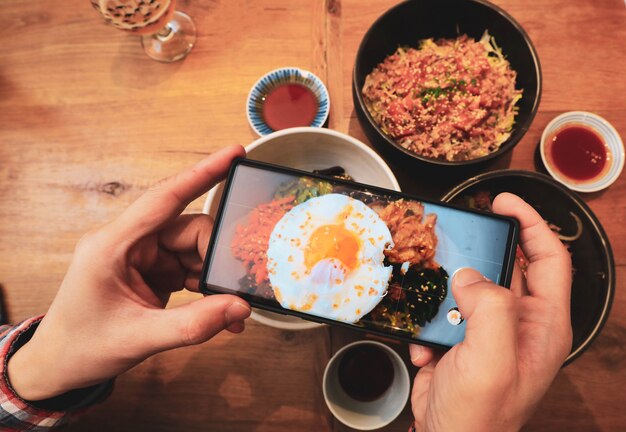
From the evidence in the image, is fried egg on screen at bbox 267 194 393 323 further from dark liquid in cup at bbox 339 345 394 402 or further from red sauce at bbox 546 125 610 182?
red sauce at bbox 546 125 610 182

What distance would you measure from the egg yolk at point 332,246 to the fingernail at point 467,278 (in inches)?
8.9

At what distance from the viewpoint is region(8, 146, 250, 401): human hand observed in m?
0.90

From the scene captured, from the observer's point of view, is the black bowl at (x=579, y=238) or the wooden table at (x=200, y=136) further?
the wooden table at (x=200, y=136)

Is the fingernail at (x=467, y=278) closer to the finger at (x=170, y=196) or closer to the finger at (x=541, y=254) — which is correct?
the finger at (x=541, y=254)

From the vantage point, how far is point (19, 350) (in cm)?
105

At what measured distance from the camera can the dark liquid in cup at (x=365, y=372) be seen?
1.28m

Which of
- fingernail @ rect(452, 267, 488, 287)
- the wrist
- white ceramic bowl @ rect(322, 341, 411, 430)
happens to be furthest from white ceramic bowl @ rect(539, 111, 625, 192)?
the wrist

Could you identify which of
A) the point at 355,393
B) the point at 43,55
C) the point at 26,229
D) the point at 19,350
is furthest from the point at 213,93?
the point at 355,393

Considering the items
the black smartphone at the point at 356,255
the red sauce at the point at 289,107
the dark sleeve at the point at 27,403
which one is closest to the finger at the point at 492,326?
the black smartphone at the point at 356,255

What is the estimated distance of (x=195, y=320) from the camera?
34.3 inches

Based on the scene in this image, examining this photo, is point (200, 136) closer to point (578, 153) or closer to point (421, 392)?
point (421, 392)

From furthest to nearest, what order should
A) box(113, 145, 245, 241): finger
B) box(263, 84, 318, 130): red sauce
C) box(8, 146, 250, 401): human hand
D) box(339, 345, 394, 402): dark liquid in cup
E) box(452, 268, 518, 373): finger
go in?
box(263, 84, 318, 130): red sauce, box(339, 345, 394, 402): dark liquid in cup, box(113, 145, 245, 241): finger, box(8, 146, 250, 401): human hand, box(452, 268, 518, 373): finger

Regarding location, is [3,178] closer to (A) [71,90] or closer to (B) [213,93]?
(A) [71,90]

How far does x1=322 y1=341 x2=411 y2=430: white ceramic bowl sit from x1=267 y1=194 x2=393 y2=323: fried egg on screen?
1.22 ft
